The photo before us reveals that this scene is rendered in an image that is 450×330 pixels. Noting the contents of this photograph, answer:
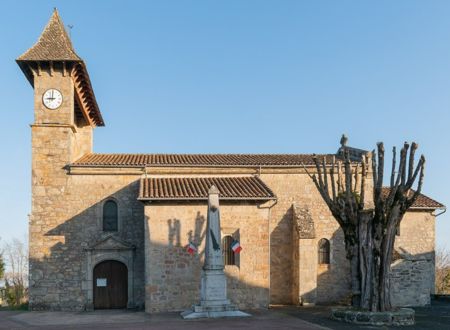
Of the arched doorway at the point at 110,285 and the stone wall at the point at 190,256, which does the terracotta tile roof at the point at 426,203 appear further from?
the arched doorway at the point at 110,285

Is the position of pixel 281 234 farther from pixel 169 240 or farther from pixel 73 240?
pixel 73 240

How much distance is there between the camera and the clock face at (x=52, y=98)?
20.5 metres

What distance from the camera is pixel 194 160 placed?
22.5m

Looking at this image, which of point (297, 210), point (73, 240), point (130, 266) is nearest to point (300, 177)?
point (297, 210)

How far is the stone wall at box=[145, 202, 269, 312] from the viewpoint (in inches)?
715

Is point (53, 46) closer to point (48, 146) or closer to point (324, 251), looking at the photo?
point (48, 146)

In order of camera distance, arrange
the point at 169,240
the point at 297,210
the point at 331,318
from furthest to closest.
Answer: the point at 297,210
the point at 169,240
the point at 331,318

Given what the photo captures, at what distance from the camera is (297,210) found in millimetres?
21359

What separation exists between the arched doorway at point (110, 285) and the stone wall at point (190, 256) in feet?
8.16

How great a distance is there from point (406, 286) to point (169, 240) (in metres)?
10.9

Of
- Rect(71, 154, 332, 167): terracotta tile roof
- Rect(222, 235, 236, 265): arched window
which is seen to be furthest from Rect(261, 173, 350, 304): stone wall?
Rect(222, 235, 236, 265): arched window

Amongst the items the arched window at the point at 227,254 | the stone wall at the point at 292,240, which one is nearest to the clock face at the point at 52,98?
the arched window at the point at 227,254

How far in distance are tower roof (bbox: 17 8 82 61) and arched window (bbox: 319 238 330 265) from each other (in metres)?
13.7

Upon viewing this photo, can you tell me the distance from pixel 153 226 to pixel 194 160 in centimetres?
505
